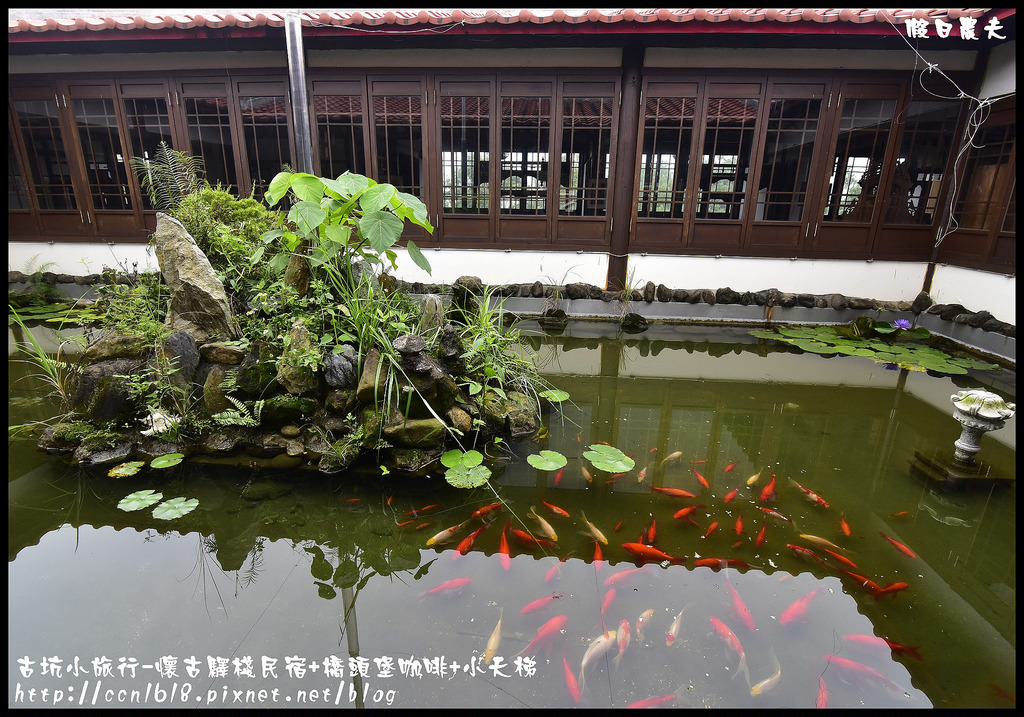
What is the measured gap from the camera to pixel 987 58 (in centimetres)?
601

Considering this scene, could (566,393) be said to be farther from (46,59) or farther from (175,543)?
(46,59)

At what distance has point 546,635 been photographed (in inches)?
76.4

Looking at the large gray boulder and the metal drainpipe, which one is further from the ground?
the metal drainpipe

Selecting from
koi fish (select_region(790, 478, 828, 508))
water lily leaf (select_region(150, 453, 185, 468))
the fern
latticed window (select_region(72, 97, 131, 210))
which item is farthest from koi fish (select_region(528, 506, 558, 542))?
latticed window (select_region(72, 97, 131, 210))

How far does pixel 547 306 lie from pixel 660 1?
11.7ft

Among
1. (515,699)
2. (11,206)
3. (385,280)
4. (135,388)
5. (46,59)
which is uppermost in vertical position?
(46,59)

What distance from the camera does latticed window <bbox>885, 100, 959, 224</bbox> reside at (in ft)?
20.7

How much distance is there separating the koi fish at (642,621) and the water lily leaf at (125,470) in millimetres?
2981

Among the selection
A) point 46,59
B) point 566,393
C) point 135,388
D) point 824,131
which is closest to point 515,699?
point 566,393

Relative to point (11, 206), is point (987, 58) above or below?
above

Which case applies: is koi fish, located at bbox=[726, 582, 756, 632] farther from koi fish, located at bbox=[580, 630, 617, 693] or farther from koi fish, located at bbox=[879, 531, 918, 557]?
koi fish, located at bbox=[879, 531, 918, 557]

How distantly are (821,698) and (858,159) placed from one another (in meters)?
7.09

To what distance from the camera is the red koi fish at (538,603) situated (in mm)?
2068

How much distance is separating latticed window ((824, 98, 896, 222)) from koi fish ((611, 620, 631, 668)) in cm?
683
